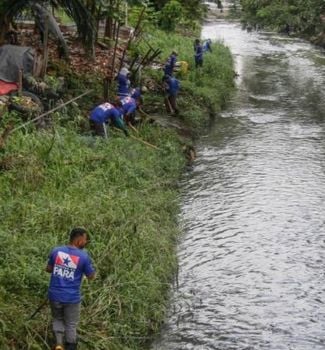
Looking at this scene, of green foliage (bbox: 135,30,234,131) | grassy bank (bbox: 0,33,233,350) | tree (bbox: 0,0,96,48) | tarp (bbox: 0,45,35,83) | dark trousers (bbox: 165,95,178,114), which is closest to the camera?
grassy bank (bbox: 0,33,233,350)

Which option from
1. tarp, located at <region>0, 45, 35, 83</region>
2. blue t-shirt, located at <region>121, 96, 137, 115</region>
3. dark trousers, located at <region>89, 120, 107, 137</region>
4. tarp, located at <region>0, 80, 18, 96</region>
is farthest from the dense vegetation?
tarp, located at <region>0, 80, 18, 96</region>

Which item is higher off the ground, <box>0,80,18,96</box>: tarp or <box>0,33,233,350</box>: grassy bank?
<box>0,80,18,96</box>: tarp

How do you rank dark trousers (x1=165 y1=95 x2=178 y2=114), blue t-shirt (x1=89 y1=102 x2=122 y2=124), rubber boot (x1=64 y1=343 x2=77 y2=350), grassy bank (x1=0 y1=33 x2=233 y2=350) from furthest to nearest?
dark trousers (x1=165 y1=95 x2=178 y2=114) → blue t-shirt (x1=89 y1=102 x2=122 y2=124) → grassy bank (x1=0 y1=33 x2=233 y2=350) → rubber boot (x1=64 y1=343 x2=77 y2=350)

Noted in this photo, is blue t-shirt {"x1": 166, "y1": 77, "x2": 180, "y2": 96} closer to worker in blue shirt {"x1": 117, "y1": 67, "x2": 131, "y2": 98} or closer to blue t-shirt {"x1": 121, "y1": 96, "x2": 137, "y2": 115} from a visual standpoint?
worker in blue shirt {"x1": 117, "y1": 67, "x2": 131, "y2": 98}

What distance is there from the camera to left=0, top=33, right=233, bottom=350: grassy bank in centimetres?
800

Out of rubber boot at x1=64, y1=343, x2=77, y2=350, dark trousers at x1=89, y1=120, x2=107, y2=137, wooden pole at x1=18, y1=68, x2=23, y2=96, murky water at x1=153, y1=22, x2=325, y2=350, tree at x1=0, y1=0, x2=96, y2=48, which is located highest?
tree at x1=0, y1=0, x2=96, y2=48

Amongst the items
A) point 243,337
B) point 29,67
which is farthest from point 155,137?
point 243,337

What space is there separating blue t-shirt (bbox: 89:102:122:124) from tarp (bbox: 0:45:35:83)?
2.35 meters

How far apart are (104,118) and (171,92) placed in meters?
5.31

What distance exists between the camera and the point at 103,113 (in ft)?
47.4

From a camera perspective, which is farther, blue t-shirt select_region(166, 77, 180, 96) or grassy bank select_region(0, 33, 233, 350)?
blue t-shirt select_region(166, 77, 180, 96)

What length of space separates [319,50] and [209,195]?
29.9 metres

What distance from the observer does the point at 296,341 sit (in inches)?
352

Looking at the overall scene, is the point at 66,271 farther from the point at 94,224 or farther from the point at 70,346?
the point at 94,224
